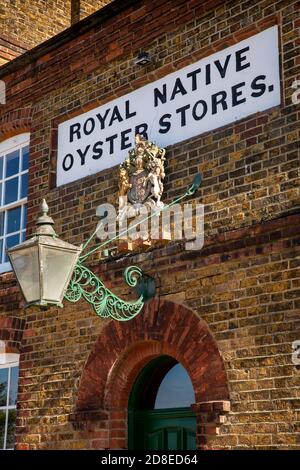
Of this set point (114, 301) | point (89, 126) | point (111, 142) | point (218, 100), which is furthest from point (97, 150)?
point (114, 301)

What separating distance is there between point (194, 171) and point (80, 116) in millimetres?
2247

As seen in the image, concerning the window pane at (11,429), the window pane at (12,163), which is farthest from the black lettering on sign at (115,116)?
the window pane at (11,429)

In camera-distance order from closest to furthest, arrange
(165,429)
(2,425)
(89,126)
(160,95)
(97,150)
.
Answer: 1. (165,429)
2. (160,95)
3. (97,150)
4. (89,126)
5. (2,425)

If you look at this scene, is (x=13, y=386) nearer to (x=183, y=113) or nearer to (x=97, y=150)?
(x=97, y=150)

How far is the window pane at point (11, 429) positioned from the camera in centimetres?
1003

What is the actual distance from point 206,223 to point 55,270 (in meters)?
1.92

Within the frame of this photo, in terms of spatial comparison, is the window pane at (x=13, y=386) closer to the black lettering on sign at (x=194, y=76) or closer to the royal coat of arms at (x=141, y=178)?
the royal coat of arms at (x=141, y=178)

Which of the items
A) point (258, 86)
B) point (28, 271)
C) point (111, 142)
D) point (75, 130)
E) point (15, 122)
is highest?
point (15, 122)

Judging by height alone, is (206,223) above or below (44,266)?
above

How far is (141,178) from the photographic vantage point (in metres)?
8.83

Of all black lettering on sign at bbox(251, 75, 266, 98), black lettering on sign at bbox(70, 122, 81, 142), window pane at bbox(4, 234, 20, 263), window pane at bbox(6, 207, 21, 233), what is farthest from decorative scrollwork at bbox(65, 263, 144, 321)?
window pane at bbox(6, 207, 21, 233)

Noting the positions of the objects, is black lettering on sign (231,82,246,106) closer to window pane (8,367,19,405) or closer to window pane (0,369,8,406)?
window pane (8,367,19,405)

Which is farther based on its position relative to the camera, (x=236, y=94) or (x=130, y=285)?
(x=130, y=285)
